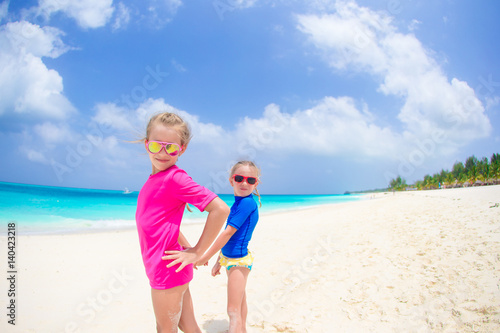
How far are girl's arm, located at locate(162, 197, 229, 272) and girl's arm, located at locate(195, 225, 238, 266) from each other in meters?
0.27

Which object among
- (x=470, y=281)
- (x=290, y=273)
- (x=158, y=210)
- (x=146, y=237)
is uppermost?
(x=158, y=210)

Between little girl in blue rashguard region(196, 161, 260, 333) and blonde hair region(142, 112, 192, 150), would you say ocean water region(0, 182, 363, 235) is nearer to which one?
little girl in blue rashguard region(196, 161, 260, 333)

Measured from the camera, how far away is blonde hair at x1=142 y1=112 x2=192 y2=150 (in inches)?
67.9

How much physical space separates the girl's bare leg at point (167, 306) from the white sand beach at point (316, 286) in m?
2.04

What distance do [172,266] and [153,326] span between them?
2542 millimetres

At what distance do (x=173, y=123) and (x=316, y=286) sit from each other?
4.24 metres

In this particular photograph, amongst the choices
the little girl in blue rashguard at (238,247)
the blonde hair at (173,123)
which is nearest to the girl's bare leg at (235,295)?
the little girl in blue rashguard at (238,247)

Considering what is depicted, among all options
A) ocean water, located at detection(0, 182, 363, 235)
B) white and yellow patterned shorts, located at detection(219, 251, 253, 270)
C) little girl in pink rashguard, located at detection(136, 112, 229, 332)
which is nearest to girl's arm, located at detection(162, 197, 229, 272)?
little girl in pink rashguard, located at detection(136, 112, 229, 332)

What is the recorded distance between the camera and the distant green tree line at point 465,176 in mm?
46750

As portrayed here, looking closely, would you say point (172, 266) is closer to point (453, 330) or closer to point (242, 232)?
point (242, 232)

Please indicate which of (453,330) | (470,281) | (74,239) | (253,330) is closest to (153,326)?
(253,330)

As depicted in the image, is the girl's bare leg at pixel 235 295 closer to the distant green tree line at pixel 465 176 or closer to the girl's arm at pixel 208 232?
the girl's arm at pixel 208 232

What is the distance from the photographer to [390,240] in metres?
6.86

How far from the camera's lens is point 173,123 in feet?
5.68
